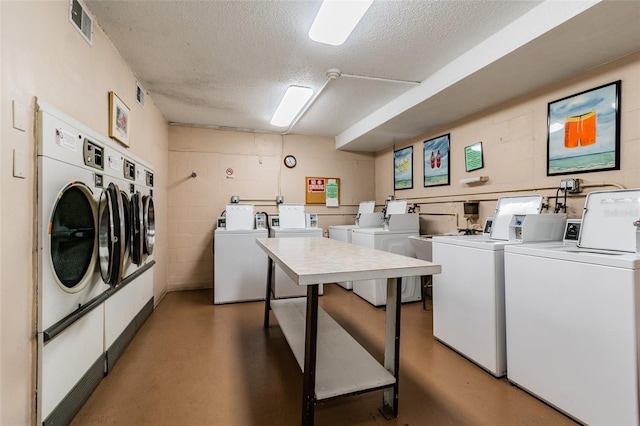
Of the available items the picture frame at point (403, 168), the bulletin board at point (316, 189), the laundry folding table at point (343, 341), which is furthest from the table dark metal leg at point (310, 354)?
the bulletin board at point (316, 189)

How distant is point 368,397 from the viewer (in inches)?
75.9

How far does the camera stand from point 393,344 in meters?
1.76

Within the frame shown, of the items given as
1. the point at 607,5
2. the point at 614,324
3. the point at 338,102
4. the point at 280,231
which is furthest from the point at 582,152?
the point at 280,231

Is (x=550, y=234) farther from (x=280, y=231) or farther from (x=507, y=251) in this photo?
(x=280, y=231)

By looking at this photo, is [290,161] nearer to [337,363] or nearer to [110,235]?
[110,235]

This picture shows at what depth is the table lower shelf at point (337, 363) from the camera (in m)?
1.62

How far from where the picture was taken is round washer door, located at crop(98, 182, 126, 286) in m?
1.92

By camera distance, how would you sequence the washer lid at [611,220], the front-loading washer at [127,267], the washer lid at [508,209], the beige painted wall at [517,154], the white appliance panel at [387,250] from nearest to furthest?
the washer lid at [611,220]
the beige painted wall at [517,154]
the front-loading washer at [127,267]
the washer lid at [508,209]
the white appliance panel at [387,250]

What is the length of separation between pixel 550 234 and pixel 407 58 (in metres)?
1.96

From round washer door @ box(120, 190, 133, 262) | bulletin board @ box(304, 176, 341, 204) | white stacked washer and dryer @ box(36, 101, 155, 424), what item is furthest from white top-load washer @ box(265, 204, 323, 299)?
white stacked washer and dryer @ box(36, 101, 155, 424)

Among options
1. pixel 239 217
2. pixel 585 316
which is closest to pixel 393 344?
pixel 585 316

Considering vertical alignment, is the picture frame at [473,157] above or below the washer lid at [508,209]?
above

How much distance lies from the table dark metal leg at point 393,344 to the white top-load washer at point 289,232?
1988 millimetres

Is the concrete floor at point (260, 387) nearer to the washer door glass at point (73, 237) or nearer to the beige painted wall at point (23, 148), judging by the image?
the beige painted wall at point (23, 148)
